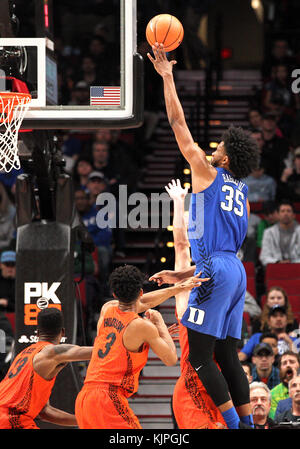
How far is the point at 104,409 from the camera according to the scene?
6266 mm

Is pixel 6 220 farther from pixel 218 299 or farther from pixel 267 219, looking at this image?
pixel 218 299

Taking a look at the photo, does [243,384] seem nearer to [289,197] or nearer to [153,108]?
[289,197]

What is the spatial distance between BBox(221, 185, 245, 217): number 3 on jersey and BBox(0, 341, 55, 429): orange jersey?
157 cm

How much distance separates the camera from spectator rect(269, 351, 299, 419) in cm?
911

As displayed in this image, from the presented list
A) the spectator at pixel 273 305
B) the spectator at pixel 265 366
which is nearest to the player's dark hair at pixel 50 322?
the spectator at pixel 265 366

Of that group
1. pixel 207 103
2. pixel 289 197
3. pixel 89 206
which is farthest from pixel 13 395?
pixel 207 103

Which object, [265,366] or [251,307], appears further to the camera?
[251,307]

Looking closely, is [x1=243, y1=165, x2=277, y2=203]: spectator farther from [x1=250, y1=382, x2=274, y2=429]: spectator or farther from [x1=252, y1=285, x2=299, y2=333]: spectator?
[x1=250, y1=382, x2=274, y2=429]: spectator

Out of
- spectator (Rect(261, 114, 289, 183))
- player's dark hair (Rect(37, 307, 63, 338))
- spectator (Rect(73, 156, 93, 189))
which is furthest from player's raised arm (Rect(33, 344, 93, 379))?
spectator (Rect(261, 114, 289, 183))

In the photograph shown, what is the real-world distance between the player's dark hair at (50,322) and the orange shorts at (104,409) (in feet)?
2.12

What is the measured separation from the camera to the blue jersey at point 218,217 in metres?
6.42

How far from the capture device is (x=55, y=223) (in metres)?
9.31

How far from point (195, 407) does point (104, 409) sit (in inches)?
22.5

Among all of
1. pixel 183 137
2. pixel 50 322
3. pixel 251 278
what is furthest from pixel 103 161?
pixel 183 137
